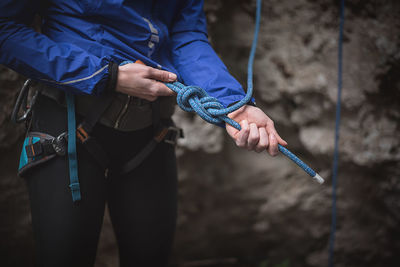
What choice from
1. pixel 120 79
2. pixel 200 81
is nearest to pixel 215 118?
pixel 200 81

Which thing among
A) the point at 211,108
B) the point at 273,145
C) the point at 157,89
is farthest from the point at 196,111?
the point at 273,145

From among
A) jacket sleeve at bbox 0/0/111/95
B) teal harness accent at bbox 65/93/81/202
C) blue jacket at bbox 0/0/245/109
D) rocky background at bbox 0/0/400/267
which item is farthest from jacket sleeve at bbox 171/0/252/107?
rocky background at bbox 0/0/400/267

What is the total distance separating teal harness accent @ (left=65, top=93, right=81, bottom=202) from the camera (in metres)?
0.87

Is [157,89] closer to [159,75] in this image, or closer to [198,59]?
[159,75]

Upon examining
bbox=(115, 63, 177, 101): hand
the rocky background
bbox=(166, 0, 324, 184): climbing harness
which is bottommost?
the rocky background

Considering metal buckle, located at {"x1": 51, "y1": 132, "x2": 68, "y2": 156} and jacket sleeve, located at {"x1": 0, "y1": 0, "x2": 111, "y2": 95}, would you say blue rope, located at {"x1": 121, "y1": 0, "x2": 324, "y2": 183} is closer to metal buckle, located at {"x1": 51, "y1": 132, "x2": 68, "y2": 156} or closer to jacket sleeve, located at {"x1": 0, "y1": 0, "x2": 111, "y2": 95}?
jacket sleeve, located at {"x1": 0, "y1": 0, "x2": 111, "y2": 95}

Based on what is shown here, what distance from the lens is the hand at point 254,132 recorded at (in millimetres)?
800

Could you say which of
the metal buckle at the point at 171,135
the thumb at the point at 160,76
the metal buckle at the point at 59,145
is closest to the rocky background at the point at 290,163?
the metal buckle at the point at 171,135

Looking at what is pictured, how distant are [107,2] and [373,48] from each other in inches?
70.8

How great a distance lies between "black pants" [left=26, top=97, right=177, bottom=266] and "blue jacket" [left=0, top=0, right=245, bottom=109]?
0.19 m

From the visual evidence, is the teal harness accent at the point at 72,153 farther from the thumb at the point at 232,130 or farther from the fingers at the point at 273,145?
the fingers at the point at 273,145

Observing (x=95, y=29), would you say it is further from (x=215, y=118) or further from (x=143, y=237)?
(x=143, y=237)

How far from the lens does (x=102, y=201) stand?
0.97 metres

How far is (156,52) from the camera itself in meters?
1.02
